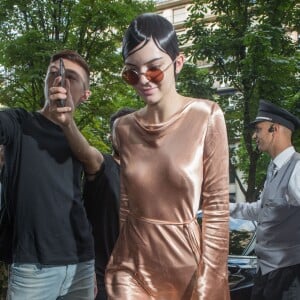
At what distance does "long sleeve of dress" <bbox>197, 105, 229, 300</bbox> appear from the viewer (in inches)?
63.3

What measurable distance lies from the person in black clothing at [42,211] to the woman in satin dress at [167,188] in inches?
16.3

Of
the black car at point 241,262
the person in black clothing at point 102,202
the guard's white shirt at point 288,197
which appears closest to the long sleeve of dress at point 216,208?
the person in black clothing at point 102,202

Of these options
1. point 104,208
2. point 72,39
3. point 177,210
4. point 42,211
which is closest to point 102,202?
point 104,208

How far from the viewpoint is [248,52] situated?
5988 millimetres

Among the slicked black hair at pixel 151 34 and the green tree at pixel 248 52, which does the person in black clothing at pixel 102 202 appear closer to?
the slicked black hair at pixel 151 34

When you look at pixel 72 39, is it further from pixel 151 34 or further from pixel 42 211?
pixel 151 34

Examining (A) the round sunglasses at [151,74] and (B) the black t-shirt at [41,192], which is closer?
(A) the round sunglasses at [151,74]

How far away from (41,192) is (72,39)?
5.90 meters

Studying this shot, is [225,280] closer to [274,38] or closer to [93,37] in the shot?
[274,38]

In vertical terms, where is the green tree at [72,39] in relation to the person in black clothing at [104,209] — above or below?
above

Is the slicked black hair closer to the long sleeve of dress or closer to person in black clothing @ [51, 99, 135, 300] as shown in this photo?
the long sleeve of dress

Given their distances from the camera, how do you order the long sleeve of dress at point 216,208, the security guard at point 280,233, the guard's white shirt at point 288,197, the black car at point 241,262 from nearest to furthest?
the long sleeve of dress at point 216,208 → the guard's white shirt at point 288,197 → the security guard at point 280,233 → the black car at point 241,262

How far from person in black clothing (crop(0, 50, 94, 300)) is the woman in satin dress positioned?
16.3 inches

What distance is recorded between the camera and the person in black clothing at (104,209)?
2443 millimetres
